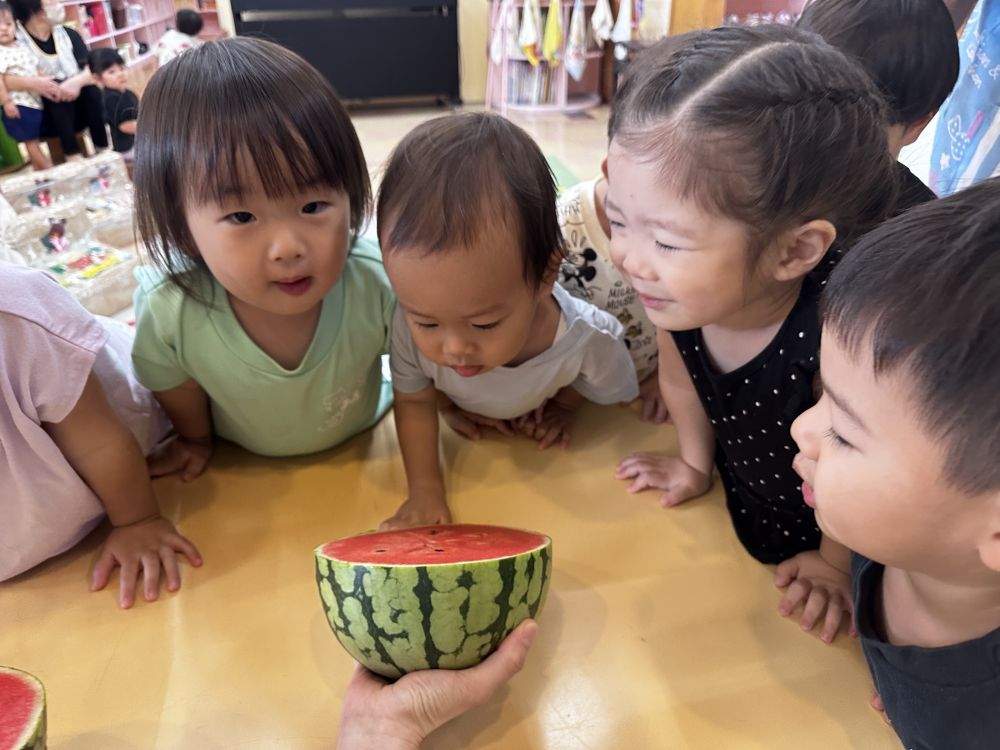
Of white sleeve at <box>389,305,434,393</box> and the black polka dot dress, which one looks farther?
white sleeve at <box>389,305,434,393</box>

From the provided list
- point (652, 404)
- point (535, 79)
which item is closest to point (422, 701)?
point (652, 404)

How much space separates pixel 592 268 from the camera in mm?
1235

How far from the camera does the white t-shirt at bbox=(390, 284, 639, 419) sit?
3.45ft

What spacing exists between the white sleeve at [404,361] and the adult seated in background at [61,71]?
2676 mm

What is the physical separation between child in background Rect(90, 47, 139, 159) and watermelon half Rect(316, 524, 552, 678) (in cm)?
290

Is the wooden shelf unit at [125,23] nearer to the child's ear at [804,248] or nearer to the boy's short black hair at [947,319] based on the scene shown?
Result: the child's ear at [804,248]

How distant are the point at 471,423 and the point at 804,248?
0.62m

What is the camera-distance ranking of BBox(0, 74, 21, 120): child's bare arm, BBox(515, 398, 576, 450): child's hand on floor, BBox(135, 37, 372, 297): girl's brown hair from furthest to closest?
BBox(0, 74, 21, 120): child's bare arm
BBox(515, 398, 576, 450): child's hand on floor
BBox(135, 37, 372, 297): girl's brown hair

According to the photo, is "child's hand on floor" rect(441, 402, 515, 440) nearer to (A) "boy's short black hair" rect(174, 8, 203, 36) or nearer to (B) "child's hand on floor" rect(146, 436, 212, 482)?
(B) "child's hand on floor" rect(146, 436, 212, 482)

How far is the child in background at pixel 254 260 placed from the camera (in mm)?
835

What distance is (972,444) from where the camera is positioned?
1.57ft

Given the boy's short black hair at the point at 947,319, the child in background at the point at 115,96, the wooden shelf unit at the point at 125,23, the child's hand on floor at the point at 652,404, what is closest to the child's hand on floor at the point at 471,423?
the child's hand on floor at the point at 652,404

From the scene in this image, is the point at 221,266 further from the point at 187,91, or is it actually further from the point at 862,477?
the point at 862,477

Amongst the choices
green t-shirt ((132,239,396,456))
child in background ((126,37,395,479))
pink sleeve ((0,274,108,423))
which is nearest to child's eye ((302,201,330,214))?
child in background ((126,37,395,479))
